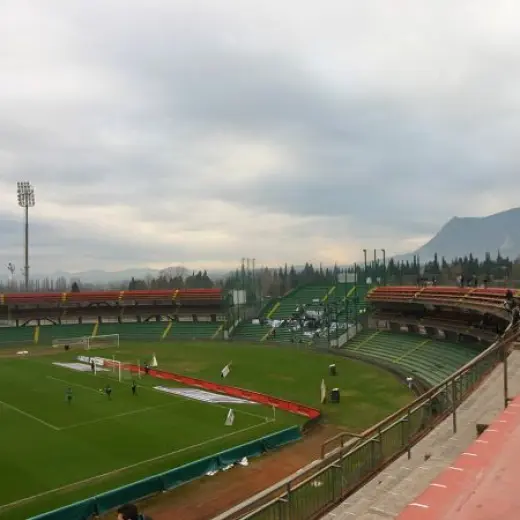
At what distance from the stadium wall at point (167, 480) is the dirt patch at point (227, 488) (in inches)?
15.5

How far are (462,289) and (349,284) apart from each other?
98.8ft

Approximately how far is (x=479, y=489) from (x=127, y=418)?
96.8 feet

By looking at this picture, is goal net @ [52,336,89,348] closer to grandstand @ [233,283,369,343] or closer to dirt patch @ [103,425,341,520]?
grandstand @ [233,283,369,343]

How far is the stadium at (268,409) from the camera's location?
951cm

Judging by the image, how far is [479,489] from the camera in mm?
5469

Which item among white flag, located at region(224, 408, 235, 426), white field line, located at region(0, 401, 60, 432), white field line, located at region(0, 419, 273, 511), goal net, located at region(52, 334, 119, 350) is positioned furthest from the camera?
goal net, located at region(52, 334, 119, 350)

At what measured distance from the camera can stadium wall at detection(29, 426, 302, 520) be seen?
62.7ft

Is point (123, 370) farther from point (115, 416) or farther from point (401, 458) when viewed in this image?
point (401, 458)

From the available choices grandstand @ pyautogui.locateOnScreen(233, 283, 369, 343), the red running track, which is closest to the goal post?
grandstand @ pyautogui.locateOnScreen(233, 283, 369, 343)

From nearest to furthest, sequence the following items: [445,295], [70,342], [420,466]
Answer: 1. [420,466]
2. [445,295]
3. [70,342]

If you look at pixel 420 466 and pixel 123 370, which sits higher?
pixel 420 466

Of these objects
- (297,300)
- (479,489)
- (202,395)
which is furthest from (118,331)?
(479,489)

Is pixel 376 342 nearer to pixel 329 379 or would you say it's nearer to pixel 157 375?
pixel 329 379

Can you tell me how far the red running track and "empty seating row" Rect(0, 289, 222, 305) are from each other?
7561cm
